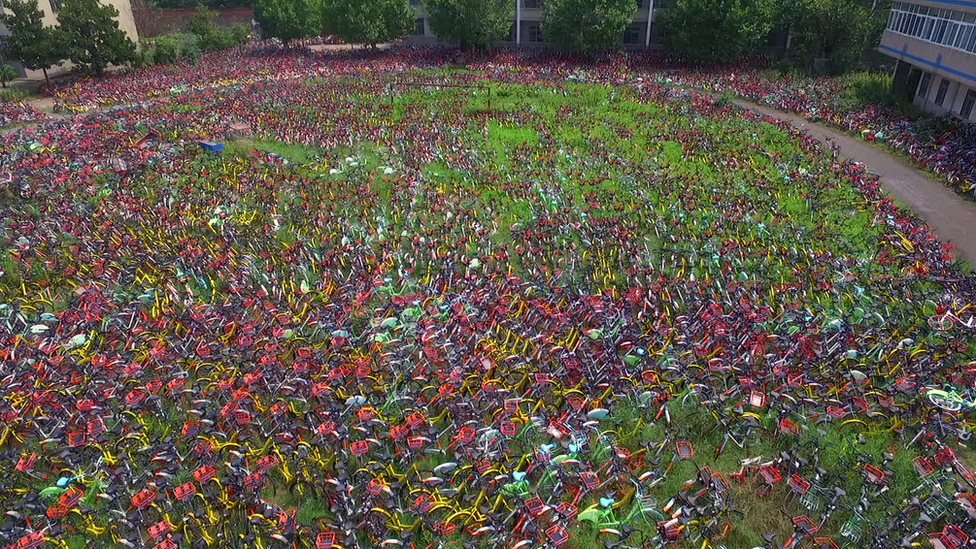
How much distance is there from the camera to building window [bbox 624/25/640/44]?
42.4 meters

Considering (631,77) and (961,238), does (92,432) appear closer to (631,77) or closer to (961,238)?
(961,238)

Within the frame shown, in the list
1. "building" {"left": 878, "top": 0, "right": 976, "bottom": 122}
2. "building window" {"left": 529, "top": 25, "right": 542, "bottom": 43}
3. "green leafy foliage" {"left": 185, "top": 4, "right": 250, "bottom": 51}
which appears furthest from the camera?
"building window" {"left": 529, "top": 25, "right": 542, "bottom": 43}

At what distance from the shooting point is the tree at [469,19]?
35.7 meters

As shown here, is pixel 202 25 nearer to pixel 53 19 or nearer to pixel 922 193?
pixel 53 19

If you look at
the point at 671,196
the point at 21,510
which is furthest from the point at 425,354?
the point at 671,196

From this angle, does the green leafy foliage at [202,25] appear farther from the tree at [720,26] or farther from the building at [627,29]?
the tree at [720,26]

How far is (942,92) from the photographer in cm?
2252

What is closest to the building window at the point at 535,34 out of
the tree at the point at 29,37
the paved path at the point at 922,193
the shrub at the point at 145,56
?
the shrub at the point at 145,56

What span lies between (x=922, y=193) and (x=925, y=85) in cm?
1209

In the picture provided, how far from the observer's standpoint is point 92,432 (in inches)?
268

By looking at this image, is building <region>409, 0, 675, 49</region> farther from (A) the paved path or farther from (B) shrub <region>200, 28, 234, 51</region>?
(A) the paved path

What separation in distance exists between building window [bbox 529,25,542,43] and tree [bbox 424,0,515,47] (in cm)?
582

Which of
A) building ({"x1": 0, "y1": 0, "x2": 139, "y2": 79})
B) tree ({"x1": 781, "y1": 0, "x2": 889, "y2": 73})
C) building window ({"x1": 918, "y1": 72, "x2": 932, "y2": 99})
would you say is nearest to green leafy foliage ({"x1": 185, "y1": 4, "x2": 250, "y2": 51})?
building ({"x1": 0, "y1": 0, "x2": 139, "y2": 79})

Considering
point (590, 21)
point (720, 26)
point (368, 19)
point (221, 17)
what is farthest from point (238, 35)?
point (720, 26)
